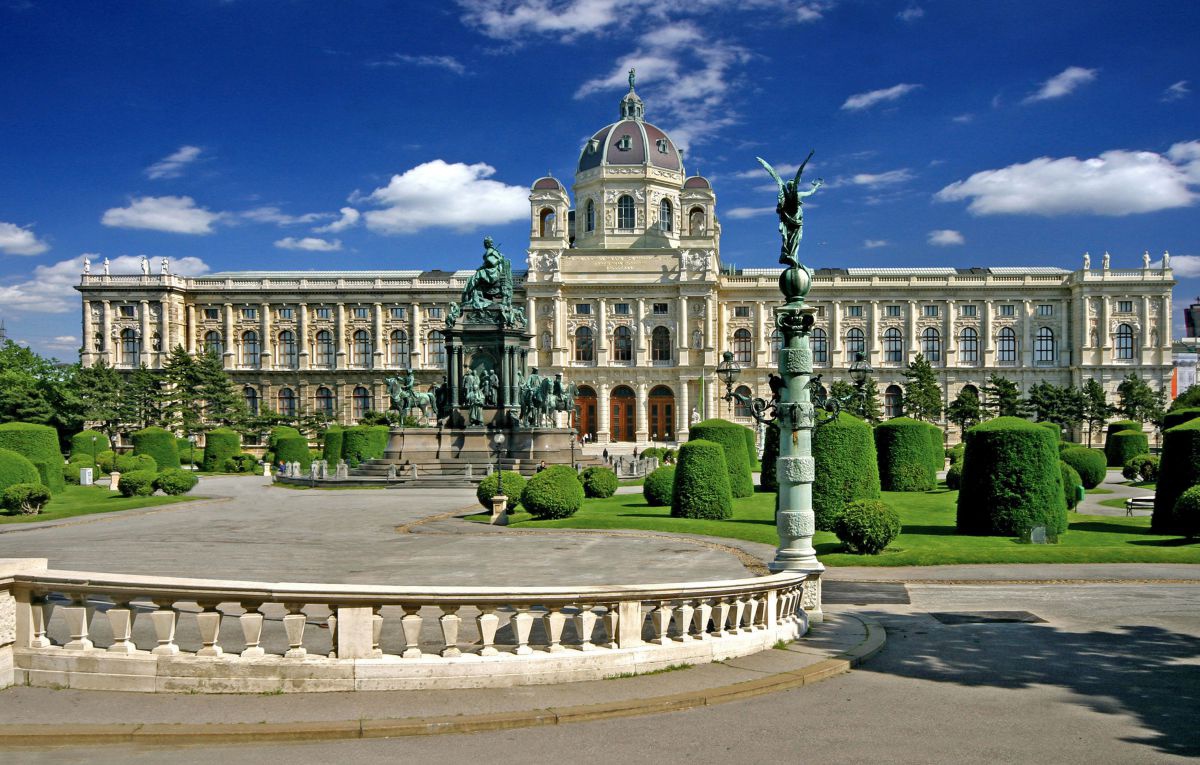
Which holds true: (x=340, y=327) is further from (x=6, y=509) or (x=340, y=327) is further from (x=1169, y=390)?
(x=1169, y=390)

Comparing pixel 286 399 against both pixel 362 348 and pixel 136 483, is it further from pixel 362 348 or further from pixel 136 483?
pixel 136 483

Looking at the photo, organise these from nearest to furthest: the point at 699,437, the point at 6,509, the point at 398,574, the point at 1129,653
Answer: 1. the point at 1129,653
2. the point at 398,574
3. the point at 6,509
4. the point at 699,437

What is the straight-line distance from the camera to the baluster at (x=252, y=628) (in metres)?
7.62

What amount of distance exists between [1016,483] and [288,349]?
82.8m

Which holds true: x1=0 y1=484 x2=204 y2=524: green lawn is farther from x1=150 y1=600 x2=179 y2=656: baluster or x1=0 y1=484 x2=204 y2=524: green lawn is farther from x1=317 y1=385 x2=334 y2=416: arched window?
x1=317 y1=385 x2=334 y2=416: arched window

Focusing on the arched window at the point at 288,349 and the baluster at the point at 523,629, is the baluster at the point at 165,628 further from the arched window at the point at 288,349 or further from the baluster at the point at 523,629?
the arched window at the point at 288,349

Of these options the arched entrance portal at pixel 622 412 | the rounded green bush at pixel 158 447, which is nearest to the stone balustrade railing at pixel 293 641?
the rounded green bush at pixel 158 447

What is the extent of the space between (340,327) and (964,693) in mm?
88964

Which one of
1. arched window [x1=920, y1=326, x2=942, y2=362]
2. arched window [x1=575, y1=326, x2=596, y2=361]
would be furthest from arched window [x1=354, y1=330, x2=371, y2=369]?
arched window [x1=920, y1=326, x2=942, y2=362]

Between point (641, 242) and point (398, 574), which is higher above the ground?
point (641, 242)

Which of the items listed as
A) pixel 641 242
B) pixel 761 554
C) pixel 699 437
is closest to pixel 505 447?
pixel 699 437

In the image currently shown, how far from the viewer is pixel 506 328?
148ft

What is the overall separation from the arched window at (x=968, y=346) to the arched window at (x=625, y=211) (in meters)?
34.3

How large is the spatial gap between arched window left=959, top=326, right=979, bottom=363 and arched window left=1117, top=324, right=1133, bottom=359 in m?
12.7
